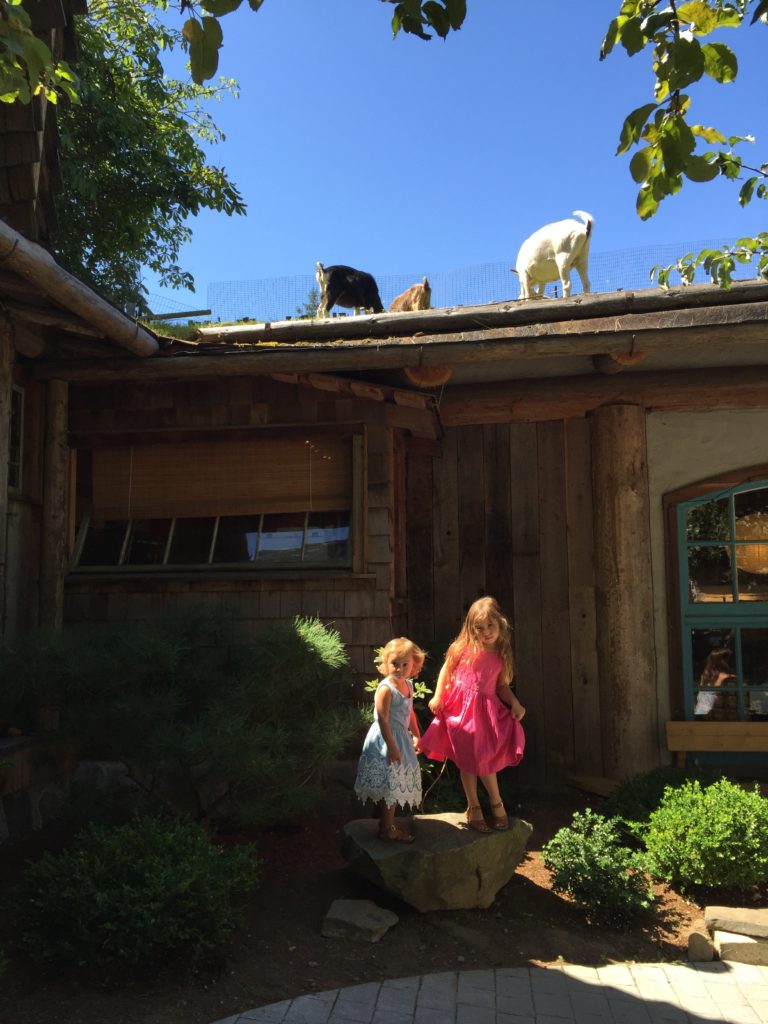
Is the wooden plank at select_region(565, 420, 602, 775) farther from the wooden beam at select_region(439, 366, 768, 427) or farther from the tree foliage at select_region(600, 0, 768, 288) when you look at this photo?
the tree foliage at select_region(600, 0, 768, 288)

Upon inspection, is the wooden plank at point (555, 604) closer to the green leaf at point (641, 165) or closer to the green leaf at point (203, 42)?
the green leaf at point (641, 165)

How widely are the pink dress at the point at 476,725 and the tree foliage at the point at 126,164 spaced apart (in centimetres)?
857

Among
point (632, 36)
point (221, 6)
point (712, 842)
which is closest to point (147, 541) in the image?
point (712, 842)

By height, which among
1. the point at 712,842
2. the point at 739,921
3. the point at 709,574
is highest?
the point at 709,574

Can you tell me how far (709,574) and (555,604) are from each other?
1.27m

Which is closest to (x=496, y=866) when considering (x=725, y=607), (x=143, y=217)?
(x=725, y=607)

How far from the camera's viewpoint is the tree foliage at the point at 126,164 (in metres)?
11.0

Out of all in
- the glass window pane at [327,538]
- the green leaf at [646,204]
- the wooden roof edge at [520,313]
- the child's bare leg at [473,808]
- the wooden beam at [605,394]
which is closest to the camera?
the green leaf at [646,204]

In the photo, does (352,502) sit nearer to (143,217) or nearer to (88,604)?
(88,604)

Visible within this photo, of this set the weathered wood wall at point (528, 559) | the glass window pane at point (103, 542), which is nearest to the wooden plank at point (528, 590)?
the weathered wood wall at point (528, 559)

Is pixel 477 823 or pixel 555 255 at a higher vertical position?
pixel 555 255

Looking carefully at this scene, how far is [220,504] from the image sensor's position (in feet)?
21.3

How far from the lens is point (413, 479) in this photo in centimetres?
724

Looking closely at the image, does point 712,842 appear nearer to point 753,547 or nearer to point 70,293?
point 753,547
